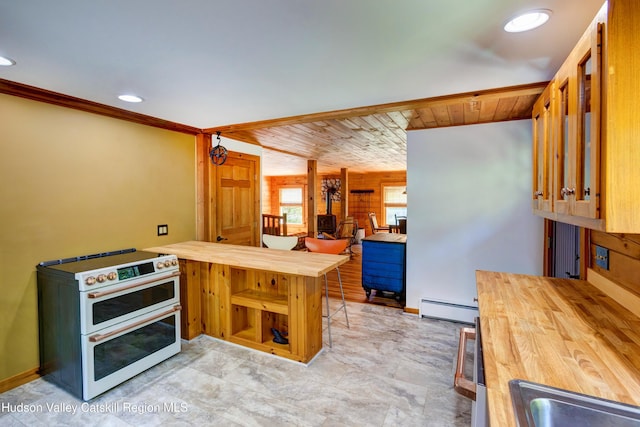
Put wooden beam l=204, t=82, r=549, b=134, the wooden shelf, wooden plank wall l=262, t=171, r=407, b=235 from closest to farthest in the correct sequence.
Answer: wooden beam l=204, t=82, r=549, b=134 < the wooden shelf < wooden plank wall l=262, t=171, r=407, b=235

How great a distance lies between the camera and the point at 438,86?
229 cm

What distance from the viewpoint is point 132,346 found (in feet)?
7.59

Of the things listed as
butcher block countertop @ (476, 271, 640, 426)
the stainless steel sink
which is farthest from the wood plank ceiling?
the stainless steel sink

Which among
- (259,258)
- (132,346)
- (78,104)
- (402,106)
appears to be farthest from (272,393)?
(78,104)

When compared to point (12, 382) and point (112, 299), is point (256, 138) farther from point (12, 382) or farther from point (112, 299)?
point (12, 382)

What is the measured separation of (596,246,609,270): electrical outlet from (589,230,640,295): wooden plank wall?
0.02 metres

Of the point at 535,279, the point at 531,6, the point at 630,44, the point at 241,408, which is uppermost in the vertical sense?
the point at 531,6

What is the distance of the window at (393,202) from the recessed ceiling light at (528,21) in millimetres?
7839

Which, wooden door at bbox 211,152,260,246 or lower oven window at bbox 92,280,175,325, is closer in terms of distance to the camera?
lower oven window at bbox 92,280,175,325

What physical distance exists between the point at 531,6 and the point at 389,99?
4.31ft

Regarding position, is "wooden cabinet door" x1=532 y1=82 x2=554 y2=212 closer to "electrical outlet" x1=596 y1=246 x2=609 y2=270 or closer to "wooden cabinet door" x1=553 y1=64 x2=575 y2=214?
"wooden cabinet door" x1=553 y1=64 x2=575 y2=214

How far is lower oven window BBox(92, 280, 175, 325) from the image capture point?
6.88 ft

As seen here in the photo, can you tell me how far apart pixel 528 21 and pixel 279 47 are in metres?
1.22

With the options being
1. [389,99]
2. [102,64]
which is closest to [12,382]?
[102,64]
